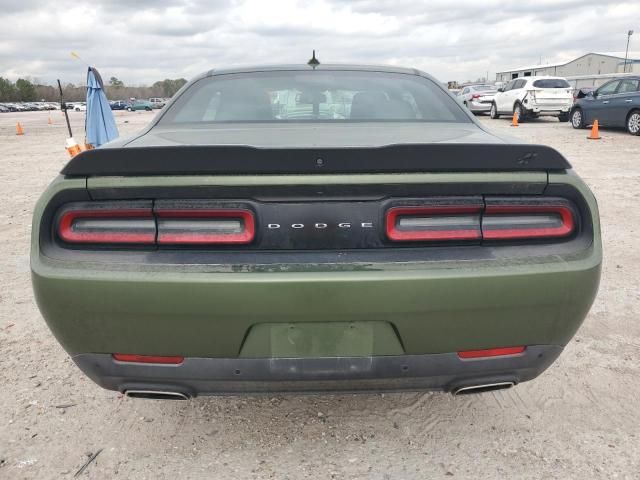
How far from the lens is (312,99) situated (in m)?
2.87

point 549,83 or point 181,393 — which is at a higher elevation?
point 549,83

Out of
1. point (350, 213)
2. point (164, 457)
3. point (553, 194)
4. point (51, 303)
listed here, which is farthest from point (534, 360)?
point (51, 303)

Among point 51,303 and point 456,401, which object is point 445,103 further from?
point 51,303

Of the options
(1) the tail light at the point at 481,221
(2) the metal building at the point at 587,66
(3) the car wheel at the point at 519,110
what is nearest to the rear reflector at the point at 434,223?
(1) the tail light at the point at 481,221

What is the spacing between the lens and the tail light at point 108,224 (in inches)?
66.2

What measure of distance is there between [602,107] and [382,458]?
15691 millimetres

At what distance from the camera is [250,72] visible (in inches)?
121

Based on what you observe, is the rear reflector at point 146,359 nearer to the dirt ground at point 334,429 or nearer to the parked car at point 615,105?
the dirt ground at point 334,429

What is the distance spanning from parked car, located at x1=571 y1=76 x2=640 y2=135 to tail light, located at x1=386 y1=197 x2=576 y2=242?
14351mm

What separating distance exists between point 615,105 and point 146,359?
15.8 meters

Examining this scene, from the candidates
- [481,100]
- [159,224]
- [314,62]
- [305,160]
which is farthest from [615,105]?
[159,224]

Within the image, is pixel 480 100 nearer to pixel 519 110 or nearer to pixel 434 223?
pixel 519 110

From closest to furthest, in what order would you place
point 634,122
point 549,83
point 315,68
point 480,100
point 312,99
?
point 312,99 → point 315,68 → point 634,122 → point 549,83 → point 480,100

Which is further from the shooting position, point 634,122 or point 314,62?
point 634,122
